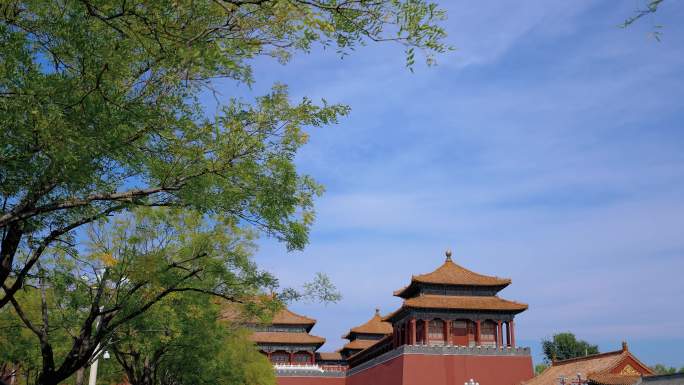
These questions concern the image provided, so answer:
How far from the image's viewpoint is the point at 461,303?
3459 cm

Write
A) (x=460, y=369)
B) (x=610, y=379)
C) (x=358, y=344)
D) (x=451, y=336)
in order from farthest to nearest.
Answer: (x=358, y=344) < (x=451, y=336) < (x=460, y=369) < (x=610, y=379)

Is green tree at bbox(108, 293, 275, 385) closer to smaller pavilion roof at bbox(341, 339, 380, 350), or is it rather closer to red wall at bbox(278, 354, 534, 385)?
red wall at bbox(278, 354, 534, 385)

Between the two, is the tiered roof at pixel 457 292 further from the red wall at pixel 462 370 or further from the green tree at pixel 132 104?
the green tree at pixel 132 104

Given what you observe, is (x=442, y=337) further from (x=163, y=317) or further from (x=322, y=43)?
(x=322, y=43)

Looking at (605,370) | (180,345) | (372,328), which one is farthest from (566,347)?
(180,345)

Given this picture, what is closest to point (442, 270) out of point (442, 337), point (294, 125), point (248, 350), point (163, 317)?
point (442, 337)

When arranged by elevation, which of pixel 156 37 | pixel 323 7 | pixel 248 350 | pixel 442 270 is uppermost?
pixel 442 270

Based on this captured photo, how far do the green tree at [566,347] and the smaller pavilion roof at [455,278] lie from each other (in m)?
32.6

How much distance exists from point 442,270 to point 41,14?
32.6 m

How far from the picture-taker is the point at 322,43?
6.34 metres

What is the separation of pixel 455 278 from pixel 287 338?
48.9 feet

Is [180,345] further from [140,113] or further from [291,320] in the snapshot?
[291,320]

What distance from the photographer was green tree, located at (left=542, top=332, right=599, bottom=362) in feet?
211

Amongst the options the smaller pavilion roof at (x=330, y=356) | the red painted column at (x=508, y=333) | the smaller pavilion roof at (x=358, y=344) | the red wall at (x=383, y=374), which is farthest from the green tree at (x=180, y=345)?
the smaller pavilion roof at (x=330, y=356)
